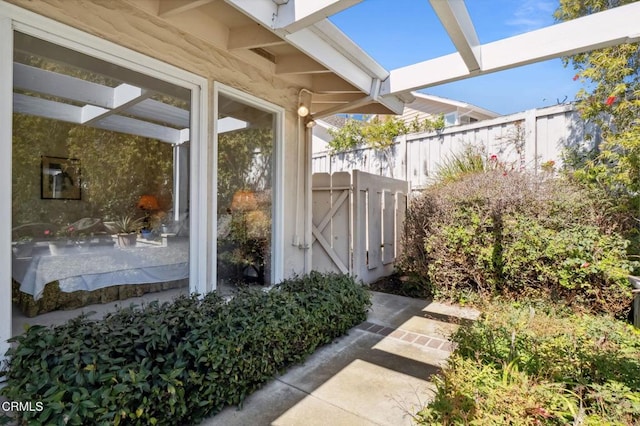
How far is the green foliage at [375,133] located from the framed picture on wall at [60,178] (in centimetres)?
546

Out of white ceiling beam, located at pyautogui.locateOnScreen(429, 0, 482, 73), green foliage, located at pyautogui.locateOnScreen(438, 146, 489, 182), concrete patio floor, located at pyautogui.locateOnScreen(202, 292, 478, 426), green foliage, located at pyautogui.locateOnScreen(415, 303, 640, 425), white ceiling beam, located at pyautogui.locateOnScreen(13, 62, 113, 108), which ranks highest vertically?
white ceiling beam, located at pyautogui.locateOnScreen(429, 0, 482, 73)

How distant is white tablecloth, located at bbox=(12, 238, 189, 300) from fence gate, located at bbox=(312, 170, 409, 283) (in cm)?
280

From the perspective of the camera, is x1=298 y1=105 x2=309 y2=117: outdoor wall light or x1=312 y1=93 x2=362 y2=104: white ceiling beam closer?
x1=298 y1=105 x2=309 y2=117: outdoor wall light

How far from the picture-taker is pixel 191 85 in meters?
3.18

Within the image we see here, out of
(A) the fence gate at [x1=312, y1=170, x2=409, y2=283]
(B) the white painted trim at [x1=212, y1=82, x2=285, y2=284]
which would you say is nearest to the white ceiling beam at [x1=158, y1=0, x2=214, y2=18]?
(B) the white painted trim at [x1=212, y1=82, x2=285, y2=284]

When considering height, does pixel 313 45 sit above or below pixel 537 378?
above

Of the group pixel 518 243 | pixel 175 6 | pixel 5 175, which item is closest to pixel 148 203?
pixel 5 175

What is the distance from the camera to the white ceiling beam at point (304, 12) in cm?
226

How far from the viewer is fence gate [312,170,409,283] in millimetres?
5520

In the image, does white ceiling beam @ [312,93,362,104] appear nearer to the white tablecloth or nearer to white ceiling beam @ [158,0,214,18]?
white ceiling beam @ [158,0,214,18]

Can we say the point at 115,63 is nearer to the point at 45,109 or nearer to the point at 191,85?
the point at 191,85

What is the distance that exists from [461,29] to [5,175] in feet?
10.9

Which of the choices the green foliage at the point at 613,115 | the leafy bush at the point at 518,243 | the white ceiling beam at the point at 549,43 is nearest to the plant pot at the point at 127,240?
the white ceiling beam at the point at 549,43

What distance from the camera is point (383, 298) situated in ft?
16.8
